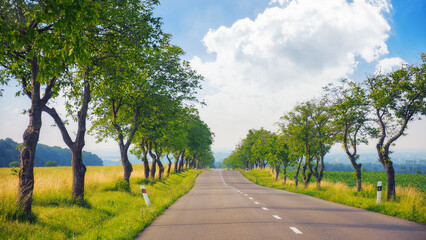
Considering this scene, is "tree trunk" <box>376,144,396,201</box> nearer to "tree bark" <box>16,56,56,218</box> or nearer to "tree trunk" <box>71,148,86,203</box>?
"tree trunk" <box>71,148,86,203</box>

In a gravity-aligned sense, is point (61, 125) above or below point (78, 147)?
above

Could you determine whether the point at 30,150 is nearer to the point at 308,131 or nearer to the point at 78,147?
the point at 78,147

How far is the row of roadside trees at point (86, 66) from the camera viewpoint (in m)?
5.85

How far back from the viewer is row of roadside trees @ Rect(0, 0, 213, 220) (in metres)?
5.85

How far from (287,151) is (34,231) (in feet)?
111

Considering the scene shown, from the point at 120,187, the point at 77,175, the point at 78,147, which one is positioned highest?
the point at 78,147

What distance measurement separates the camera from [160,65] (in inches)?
815

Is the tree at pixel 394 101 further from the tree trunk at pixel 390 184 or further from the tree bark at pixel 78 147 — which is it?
the tree bark at pixel 78 147

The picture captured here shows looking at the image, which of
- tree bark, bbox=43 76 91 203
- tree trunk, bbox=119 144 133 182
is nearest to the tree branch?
tree bark, bbox=43 76 91 203

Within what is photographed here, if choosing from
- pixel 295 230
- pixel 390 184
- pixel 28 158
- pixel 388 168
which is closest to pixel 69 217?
pixel 28 158

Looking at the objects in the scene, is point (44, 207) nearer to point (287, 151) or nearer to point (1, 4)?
point (1, 4)

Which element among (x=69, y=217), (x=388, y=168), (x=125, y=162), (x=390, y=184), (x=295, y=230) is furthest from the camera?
(x=125, y=162)

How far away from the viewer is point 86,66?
43.7ft

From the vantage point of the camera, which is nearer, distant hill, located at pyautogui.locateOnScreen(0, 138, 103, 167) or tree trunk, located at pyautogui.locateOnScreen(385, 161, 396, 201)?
tree trunk, located at pyautogui.locateOnScreen(385, 161, 396, 201)
